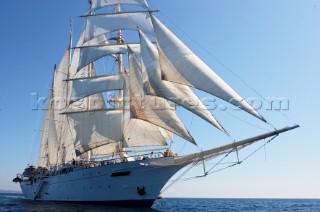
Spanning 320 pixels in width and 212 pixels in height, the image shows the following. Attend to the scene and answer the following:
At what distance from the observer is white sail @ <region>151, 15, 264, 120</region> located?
24.4 m

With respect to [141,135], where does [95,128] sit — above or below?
above

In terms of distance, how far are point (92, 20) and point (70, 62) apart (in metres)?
9.72

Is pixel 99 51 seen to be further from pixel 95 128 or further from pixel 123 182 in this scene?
pixel 123 182

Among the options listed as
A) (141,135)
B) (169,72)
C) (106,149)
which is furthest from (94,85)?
(169,72)

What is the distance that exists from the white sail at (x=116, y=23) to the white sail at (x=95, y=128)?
10.6 metres

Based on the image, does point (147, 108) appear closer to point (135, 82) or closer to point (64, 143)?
point (135, 82)

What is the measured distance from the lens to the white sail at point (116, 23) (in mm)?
42531

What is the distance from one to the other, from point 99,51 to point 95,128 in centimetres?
1010

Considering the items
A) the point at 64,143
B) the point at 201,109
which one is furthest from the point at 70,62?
the point at 201,109

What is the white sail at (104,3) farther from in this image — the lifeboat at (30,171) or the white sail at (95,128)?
the lifeboat at (30,171)

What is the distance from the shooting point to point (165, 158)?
32125 mm

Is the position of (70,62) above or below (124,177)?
above

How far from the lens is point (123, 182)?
33.4 metres

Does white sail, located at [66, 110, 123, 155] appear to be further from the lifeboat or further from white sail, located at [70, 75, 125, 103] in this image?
the lifeboat
